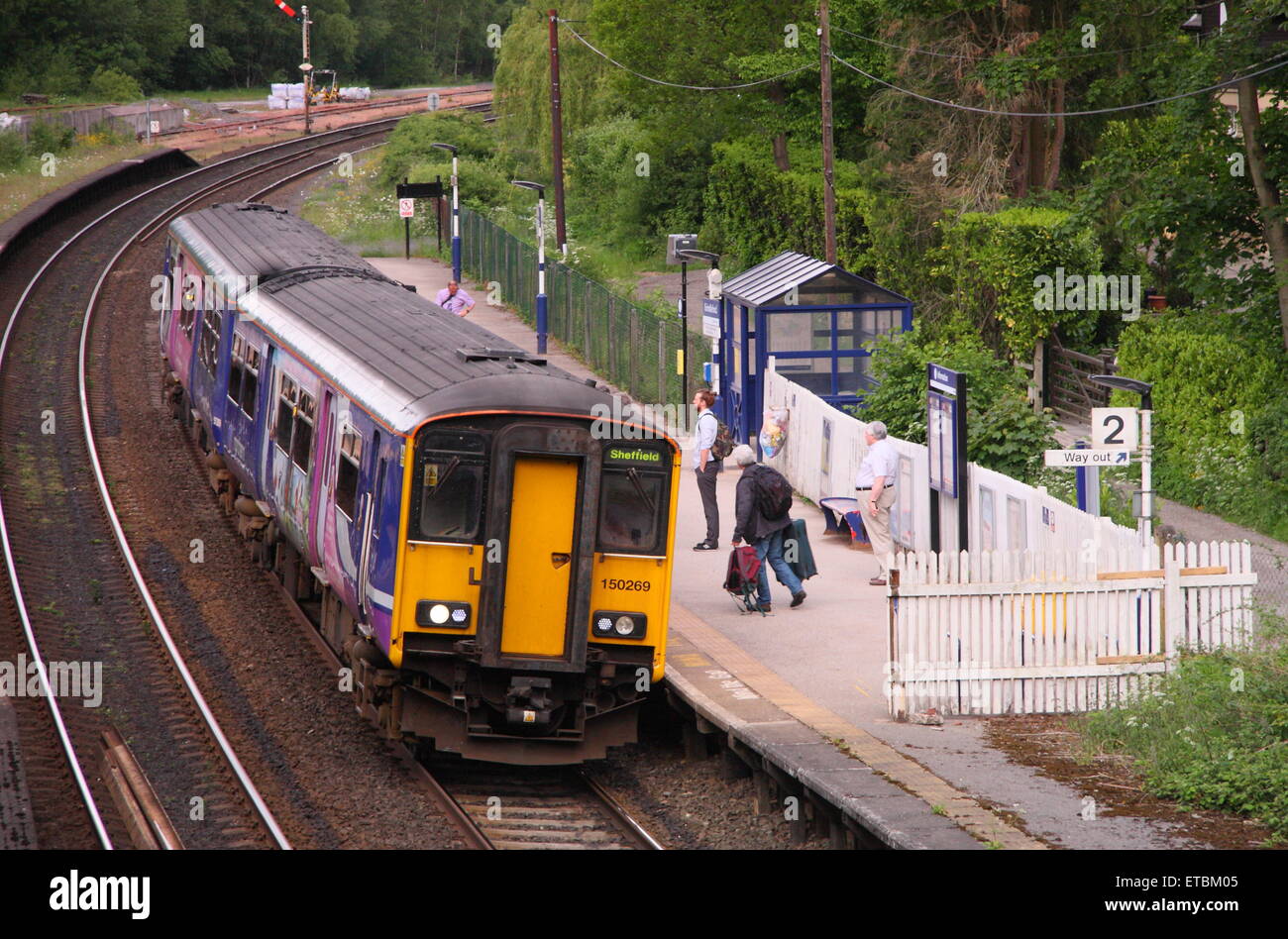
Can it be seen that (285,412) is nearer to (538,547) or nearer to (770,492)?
(770,492)

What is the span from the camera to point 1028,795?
10.7 meters

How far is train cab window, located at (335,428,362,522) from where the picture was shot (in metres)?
13.0

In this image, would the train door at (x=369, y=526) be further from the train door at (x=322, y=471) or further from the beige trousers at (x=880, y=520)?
the beige trousers at (x=880, y=520)

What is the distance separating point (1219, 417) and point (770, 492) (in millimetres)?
9158

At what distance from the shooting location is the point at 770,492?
49.8 feet

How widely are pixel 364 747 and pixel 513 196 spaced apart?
3785 cm

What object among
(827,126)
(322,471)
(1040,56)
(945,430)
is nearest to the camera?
(322,471)

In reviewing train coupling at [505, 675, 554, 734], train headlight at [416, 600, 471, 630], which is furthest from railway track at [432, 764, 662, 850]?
train headlight at [416, 600, 471, 630]

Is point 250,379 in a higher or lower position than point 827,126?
lower

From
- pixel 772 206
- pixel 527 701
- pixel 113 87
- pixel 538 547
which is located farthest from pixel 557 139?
pixel 113 87

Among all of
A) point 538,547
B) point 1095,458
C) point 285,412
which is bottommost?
point 538,547

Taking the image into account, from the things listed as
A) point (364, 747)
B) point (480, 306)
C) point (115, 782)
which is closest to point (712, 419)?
point (364, 747)

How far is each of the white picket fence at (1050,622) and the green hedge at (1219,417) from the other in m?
7.06

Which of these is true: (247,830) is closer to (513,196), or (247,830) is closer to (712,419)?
(712,419)
